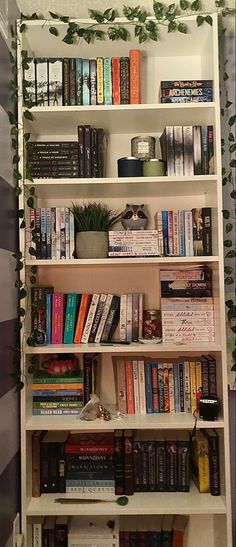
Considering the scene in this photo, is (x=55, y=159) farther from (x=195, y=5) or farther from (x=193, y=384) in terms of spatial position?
(x=193, y=384)

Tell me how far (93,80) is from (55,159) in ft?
1.13

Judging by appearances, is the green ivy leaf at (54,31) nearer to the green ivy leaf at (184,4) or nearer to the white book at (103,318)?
the green ivy leaf at (184,4)

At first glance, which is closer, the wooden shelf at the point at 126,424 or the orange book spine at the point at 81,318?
the wooden shelf at the point at 126,424

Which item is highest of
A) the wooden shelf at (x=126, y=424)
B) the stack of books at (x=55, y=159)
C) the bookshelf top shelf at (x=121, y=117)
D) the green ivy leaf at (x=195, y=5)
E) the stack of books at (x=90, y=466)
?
the green ivy leaf at (x=195, y=5)

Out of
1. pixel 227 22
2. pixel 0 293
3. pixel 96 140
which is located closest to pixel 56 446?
pixel 0 293

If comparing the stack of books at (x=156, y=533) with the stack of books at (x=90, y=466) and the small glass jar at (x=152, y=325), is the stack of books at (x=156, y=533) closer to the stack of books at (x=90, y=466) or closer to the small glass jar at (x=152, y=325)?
the stack of books at (x=90, y=466)

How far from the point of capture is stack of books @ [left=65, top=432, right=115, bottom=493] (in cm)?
180

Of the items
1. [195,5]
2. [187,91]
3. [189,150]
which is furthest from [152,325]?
[195,5]

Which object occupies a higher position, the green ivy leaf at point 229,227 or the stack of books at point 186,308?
the green ivy leaf at point 229,227

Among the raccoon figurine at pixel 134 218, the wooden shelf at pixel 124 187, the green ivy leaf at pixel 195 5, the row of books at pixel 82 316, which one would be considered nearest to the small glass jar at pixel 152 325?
the row of books at pixel 82 316

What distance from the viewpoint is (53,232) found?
72.9 inches

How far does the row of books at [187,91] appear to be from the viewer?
5.94 ft

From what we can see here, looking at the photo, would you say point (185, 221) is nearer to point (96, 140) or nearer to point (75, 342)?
point (96, 140)

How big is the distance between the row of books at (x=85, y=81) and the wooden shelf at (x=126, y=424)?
47.4 inches
